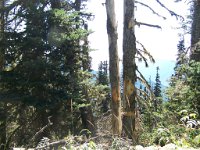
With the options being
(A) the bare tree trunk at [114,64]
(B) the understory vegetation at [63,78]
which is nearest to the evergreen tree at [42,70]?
(B) the understory vegetation at [63,78]

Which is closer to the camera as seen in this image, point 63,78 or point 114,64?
point 114,64

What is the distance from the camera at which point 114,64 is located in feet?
36.3

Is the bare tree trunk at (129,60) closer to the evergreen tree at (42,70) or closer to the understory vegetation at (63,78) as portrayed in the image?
the understory vegetation at (63,78)

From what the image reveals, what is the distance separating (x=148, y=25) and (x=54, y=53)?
11.5 ft

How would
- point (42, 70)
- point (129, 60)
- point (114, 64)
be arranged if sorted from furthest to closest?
1. point (42, 70)
2. point (114, 64)
3. point (129, 60)

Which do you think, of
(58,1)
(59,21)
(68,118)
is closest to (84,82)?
(68,118)

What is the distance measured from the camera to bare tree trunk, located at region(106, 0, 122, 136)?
10.9 m

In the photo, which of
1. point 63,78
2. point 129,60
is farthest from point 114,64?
point 63,78

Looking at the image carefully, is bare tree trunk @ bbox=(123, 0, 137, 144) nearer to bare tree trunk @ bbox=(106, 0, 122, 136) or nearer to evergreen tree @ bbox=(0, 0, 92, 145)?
bare tree trunk @ bbox=(106, 0, 122, 136)

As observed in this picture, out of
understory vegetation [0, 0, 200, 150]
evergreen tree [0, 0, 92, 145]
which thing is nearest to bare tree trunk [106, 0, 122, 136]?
understory vegetation [0, 0, 200, 150]

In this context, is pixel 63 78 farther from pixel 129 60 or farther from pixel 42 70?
pixel 129 60

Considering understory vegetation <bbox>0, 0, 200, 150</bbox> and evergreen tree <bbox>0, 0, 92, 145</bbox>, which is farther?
evergreen tree <bbox>0, 0, 92, 145</bbox>

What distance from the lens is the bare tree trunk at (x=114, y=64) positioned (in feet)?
35.7

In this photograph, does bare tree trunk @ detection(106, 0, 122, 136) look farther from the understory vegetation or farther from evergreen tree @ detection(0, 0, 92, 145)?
evergreen tree @ detection(0, 0, 92, 145)
